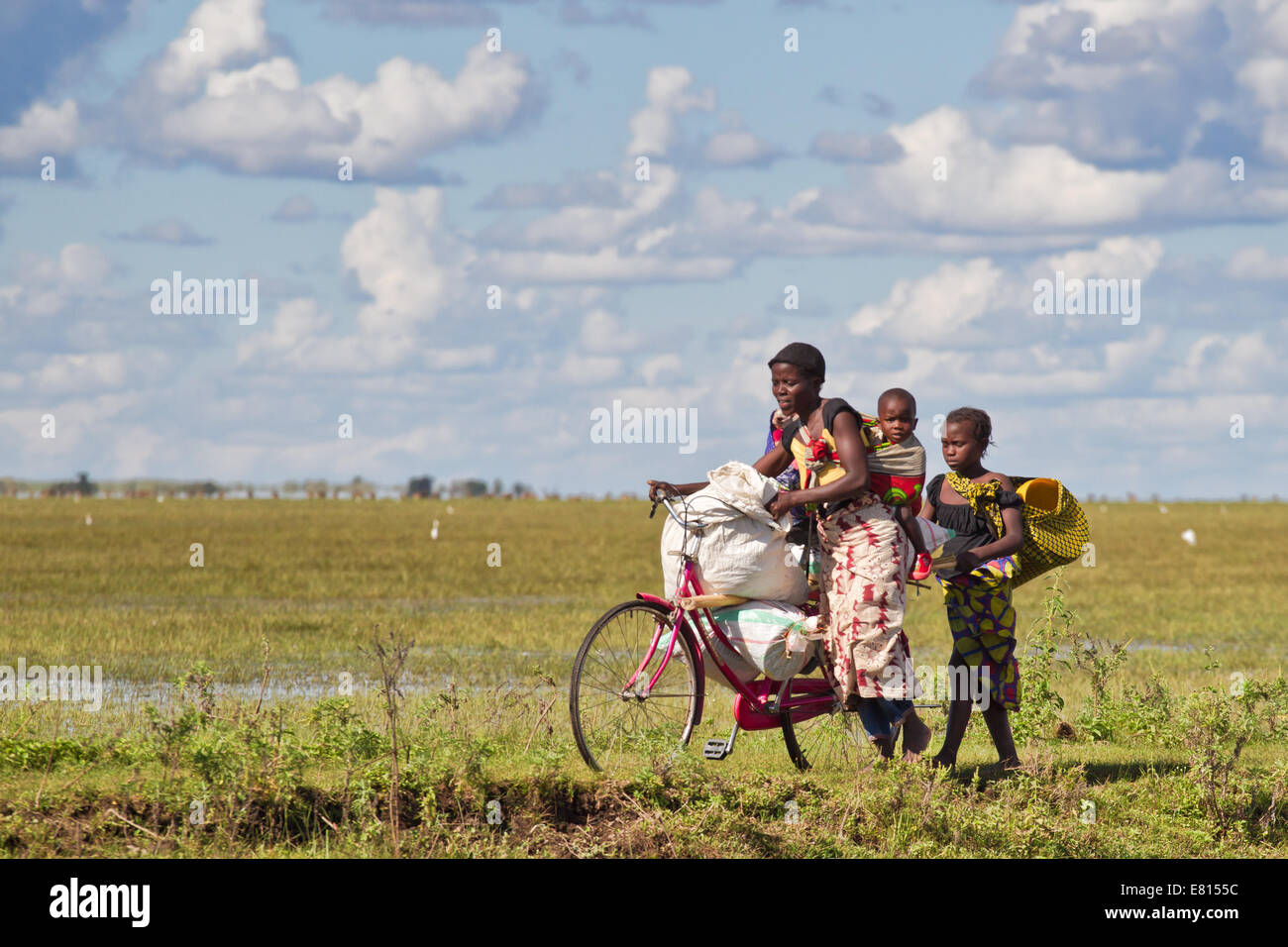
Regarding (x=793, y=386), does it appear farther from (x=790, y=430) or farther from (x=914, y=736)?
(x=914, y=736)

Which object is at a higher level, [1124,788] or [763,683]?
[763,683]

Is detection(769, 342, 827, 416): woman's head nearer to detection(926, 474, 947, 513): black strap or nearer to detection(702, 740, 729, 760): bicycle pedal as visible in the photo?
detection(926, 474, 947, 513): black strap

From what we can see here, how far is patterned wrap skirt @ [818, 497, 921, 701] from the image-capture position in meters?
8.36

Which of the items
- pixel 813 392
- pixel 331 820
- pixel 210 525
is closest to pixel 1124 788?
pixel 813 392

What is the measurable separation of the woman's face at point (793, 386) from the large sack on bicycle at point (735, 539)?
1.52 feet

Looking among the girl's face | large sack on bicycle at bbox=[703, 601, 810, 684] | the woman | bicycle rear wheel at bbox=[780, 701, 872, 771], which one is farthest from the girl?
large sack on bicycle at bbox=[703, 601, 810, 684]

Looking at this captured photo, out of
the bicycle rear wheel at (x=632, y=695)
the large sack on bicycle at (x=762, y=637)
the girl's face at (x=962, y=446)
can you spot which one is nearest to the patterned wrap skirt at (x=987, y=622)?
the girl's face at (x=962, y=446)

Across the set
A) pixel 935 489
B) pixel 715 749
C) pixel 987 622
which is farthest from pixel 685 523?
pixel 987 622

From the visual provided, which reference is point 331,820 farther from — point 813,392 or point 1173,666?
point 1173,666

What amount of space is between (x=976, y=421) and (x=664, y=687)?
2447 millimetres

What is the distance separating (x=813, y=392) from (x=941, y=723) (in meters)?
3.78

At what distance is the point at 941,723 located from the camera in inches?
432

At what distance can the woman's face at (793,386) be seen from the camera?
8211 mm
